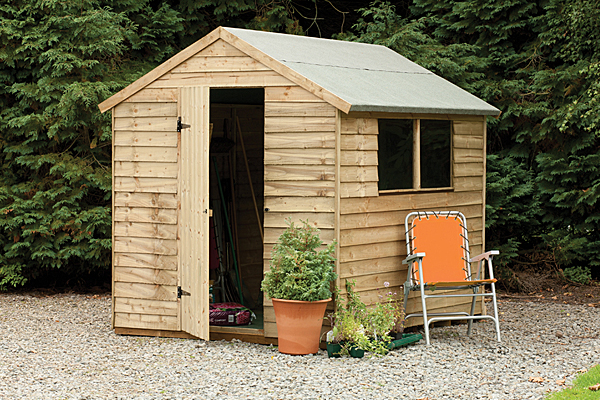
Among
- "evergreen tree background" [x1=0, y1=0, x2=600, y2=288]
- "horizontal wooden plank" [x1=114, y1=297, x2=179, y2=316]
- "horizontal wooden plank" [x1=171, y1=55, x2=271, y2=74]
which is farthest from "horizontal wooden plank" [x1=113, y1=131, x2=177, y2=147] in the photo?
"evergreen tree background" [x1=0, y1=0, x2=600, y2=288]

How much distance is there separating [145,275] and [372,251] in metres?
2.18

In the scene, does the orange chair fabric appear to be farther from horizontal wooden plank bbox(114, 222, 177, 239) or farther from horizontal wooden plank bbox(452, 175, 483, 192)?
horizontal wooden plank bbox(114, 222, 177, 239)

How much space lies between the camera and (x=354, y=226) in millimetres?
6328

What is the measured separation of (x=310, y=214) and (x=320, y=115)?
856 millimetres

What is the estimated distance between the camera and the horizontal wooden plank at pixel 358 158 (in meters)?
6.23

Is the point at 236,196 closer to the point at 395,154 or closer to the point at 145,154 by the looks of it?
the point at 145,154

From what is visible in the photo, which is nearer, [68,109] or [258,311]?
[258,311]

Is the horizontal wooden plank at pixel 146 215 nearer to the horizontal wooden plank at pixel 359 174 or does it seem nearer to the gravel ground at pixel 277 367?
the gravel ground at pixel 277 367

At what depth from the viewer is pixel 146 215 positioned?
22.6 ft

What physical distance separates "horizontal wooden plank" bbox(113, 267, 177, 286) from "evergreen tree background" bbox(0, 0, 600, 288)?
102 inches

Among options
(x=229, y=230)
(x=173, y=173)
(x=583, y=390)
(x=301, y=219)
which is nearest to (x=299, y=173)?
(x=301, y=219)

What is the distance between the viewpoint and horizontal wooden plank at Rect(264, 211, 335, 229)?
6207mm

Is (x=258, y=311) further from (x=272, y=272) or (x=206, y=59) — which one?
(x=206, y=59)

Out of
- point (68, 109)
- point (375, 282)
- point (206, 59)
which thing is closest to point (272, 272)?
point (375, 282)
